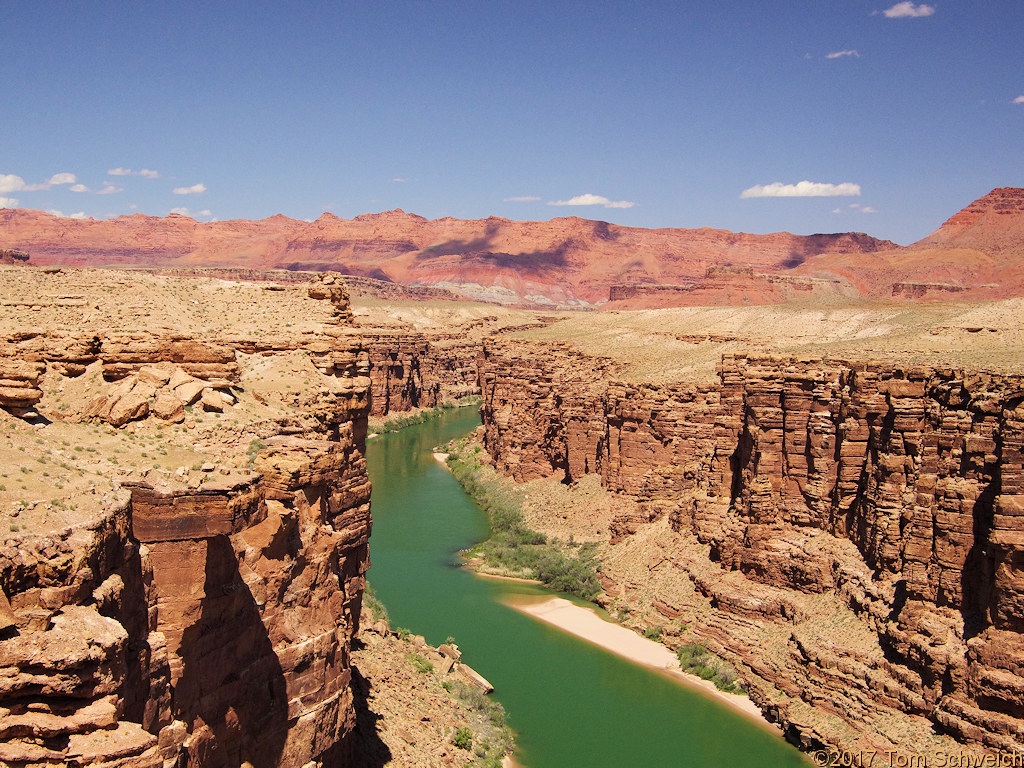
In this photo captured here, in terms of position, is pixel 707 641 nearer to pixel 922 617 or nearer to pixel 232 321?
pixel 922 617

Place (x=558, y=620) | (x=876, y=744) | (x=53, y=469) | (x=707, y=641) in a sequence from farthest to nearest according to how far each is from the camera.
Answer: (x=558, y=620) → (x=707, y=641) → (x=876, y=744) → (x=53, y=469)

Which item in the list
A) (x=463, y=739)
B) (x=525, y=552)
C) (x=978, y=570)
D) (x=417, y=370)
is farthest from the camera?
(x=417, y=370)

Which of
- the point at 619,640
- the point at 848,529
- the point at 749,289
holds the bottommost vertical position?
the point at 619,640

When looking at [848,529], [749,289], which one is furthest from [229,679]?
[749,289]

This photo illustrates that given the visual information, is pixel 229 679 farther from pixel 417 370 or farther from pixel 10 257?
pixel 417 370

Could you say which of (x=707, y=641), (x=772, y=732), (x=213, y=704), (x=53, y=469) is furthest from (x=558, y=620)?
(x=53, y=469)

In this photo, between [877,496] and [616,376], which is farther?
[616,376]

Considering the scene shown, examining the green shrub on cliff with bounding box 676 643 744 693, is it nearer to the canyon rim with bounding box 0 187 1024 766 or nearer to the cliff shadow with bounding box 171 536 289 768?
the canyon rim with bounding box 0 187 1024 766
